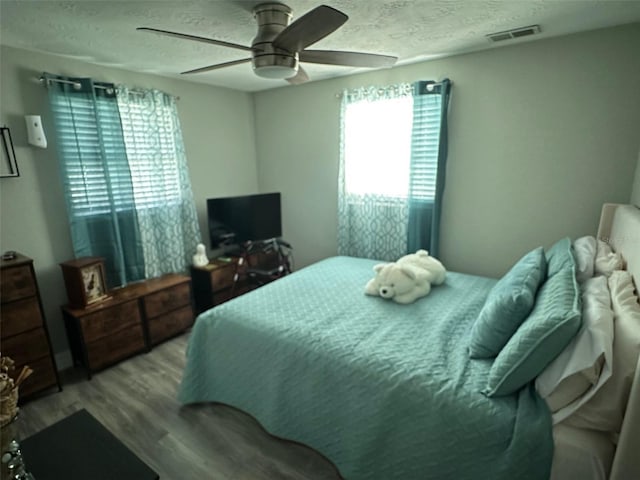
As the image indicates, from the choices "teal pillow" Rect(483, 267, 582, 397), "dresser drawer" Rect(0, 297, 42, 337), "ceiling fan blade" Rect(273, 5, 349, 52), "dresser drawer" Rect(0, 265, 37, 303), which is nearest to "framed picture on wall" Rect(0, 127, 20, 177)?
"dresser drawer" Rect(0, 265, 37, 303)

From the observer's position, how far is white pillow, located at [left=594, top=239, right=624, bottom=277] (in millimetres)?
1683

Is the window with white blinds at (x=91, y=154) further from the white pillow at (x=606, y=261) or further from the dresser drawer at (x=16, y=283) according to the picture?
the white pillow at (x=606, y=261)

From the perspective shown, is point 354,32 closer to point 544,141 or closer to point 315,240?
point 544,141

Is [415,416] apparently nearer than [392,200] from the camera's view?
Yes

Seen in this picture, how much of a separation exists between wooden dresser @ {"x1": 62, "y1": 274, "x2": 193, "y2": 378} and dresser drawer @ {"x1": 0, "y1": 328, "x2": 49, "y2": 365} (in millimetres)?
219

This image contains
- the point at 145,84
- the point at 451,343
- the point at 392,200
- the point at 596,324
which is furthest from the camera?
the point at 392,200

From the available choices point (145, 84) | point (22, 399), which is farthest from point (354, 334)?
point (145, 84)

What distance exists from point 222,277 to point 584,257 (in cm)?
292

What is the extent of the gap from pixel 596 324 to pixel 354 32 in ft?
6.62

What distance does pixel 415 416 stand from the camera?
137 cm

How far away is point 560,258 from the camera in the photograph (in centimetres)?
186

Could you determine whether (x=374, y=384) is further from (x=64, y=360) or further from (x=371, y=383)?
(x=64, y=360)

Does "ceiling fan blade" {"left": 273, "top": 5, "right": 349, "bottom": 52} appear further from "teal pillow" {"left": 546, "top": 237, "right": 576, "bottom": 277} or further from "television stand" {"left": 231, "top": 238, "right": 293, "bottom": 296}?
"television stand" {"left": 231, "top": 238, "right": 293, "bottom": 296}

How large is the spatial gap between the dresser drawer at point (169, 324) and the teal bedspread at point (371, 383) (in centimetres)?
93
